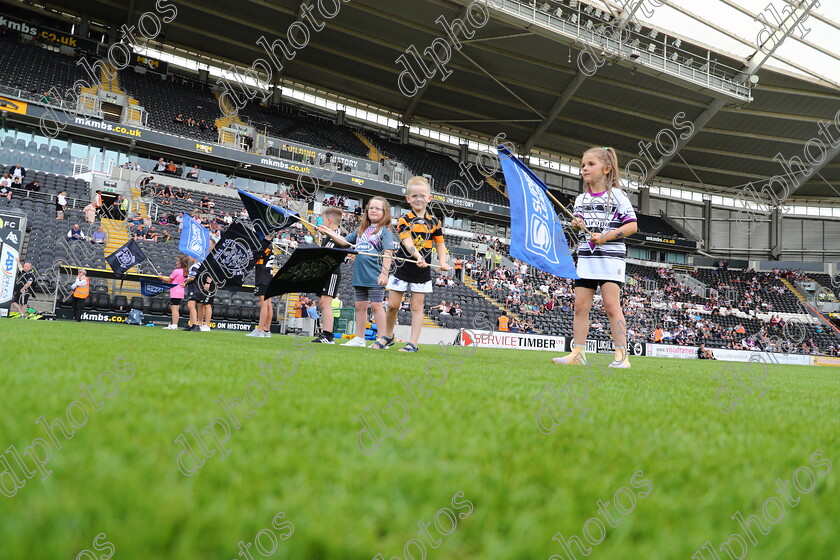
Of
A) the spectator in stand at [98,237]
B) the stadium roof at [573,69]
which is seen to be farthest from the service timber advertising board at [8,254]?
the stadium roof at [573,69]

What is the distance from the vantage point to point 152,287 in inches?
559

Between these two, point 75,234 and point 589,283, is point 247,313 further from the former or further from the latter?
point 589,283

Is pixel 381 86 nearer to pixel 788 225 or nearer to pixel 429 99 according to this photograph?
pixel 429 99

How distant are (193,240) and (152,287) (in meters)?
4.71

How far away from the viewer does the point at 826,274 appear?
40562mm

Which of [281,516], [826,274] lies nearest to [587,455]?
[281,516]

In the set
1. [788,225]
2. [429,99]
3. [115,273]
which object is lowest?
[115,273]

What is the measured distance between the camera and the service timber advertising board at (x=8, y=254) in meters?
10.6

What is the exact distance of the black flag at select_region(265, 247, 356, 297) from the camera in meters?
4.97

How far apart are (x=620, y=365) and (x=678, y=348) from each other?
713 inches

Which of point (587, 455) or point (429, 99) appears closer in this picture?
point (587, 455)

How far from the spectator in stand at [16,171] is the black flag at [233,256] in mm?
15362

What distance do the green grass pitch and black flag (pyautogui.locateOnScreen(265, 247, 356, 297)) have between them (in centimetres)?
316

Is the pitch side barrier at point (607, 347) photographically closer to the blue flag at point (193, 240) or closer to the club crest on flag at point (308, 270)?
the blue flag at point (193, 240)
